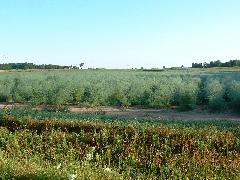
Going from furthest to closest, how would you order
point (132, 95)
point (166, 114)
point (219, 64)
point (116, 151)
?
point (219, 64), point (132, 95), point (166, 114), point (116, 151)

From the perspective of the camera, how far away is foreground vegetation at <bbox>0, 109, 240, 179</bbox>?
8469 millimetres

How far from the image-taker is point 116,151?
431 inches

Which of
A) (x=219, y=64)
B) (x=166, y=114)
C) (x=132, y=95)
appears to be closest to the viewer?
(x=166, y=114)

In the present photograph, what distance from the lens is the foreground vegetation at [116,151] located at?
8469mm

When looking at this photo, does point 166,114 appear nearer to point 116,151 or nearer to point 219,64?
point 116,151

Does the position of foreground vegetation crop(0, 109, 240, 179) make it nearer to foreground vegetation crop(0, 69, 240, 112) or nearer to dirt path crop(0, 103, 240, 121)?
dirt path crop(0, 103, 240, 121)

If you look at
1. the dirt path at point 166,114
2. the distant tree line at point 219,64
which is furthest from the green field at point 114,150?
the distant tree line at point 219,64

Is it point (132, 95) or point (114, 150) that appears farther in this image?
point (132, 95)

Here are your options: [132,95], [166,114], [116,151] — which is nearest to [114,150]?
[116,151]

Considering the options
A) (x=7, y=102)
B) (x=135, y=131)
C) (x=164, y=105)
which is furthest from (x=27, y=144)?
(x=7, y=102)

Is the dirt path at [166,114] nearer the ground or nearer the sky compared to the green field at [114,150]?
nearer the ground

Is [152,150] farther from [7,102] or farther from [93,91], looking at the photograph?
[7,102]

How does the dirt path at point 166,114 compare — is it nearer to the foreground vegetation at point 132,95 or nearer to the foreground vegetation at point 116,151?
the foreground vegetation at point 132,95

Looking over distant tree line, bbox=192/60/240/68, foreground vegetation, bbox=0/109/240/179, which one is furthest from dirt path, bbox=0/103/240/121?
distant tree line, bbox=192/60/240/68
